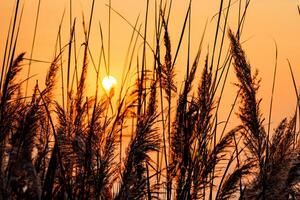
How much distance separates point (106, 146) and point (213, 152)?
17.0 inches

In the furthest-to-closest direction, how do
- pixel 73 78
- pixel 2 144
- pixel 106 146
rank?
pixel 73 78 → pixel 2 144 → pixel 106 146

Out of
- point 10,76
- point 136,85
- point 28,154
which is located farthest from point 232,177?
point 10,76

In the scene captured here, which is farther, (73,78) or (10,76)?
(73,78)

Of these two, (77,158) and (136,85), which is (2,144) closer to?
(77,158)

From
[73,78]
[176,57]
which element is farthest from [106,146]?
[73,78]

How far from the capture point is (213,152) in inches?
77.5

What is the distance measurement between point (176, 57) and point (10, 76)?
0.61 m

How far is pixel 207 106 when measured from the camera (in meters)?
1.94

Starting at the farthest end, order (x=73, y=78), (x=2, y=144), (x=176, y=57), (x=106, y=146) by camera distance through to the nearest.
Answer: (x=73, y=78) → (x=176, y=57) → (x=2, y=144) → (x=106, y=146)

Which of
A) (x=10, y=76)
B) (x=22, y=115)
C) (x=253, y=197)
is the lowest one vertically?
(x=253, y=197)

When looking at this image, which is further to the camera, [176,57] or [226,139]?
[176,57]

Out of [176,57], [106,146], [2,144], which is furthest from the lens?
[176,57]

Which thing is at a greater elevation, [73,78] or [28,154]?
[73,78]

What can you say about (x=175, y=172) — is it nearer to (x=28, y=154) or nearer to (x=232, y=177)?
(x=232, y=177)
